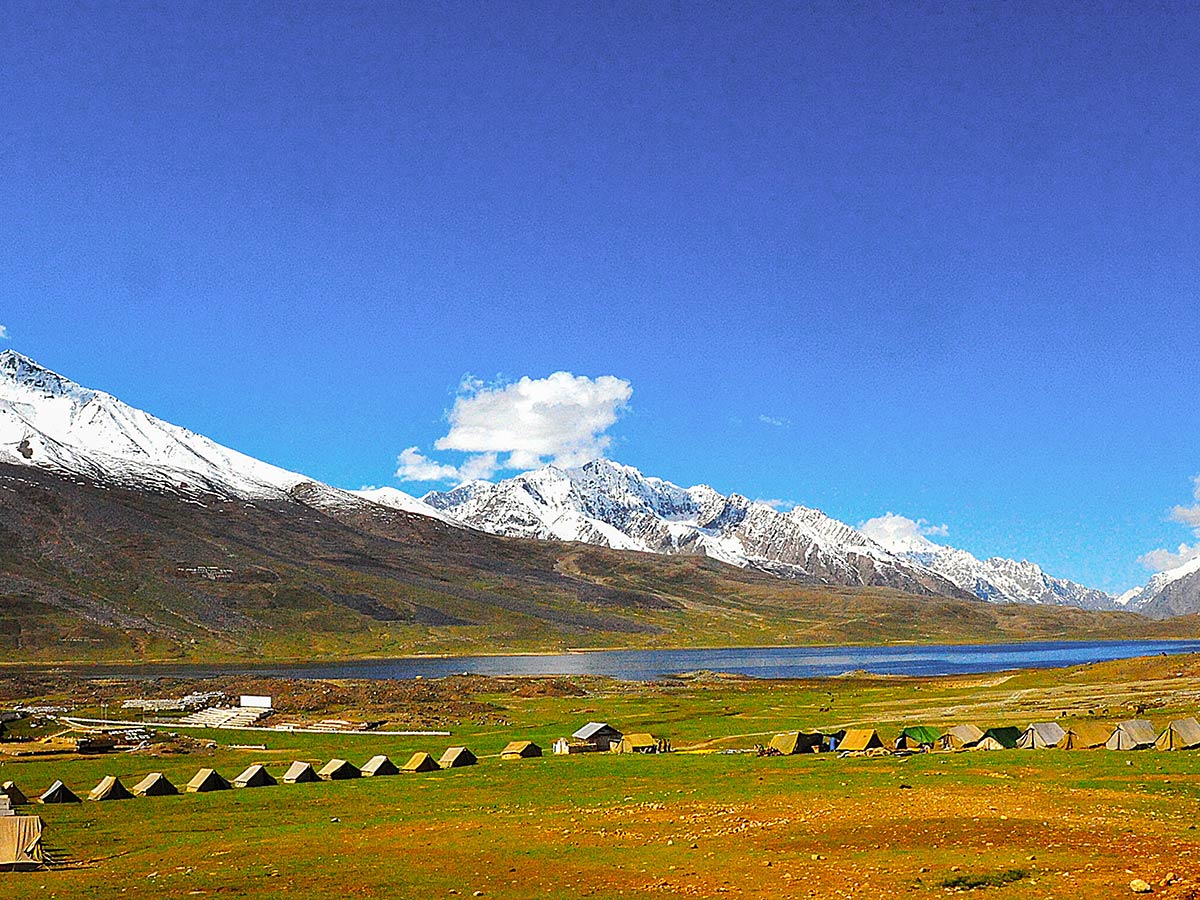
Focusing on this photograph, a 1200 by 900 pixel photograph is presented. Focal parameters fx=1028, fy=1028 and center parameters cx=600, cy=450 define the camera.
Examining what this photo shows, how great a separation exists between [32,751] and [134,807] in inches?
1742

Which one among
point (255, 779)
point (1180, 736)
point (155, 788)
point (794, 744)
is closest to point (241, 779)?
point (255, 779)

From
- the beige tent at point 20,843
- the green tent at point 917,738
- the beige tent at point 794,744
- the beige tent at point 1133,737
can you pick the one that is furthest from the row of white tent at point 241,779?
the beige tent at point 1133,737

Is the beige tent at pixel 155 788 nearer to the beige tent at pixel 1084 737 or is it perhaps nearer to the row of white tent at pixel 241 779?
the row of white tent at pixel 241 779

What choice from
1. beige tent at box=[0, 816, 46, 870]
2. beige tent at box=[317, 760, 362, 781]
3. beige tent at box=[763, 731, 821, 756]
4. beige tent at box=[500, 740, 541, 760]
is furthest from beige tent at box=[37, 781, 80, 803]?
beige tent at box=[763, 731, 821, 756]

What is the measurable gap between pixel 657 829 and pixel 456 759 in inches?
1675

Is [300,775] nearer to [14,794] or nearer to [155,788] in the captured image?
[155,788]

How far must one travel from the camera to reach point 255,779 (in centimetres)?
7281

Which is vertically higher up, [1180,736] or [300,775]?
[1180,736]

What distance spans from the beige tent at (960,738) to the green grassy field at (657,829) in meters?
9.28

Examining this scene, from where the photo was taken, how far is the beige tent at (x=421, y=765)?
259 feet

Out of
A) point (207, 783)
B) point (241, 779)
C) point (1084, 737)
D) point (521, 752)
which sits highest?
point (1084, 737)

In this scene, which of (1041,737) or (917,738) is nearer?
(1041,737)

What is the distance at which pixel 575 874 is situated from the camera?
113 feet

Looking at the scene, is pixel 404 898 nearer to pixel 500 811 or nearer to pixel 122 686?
pixel 500 811
